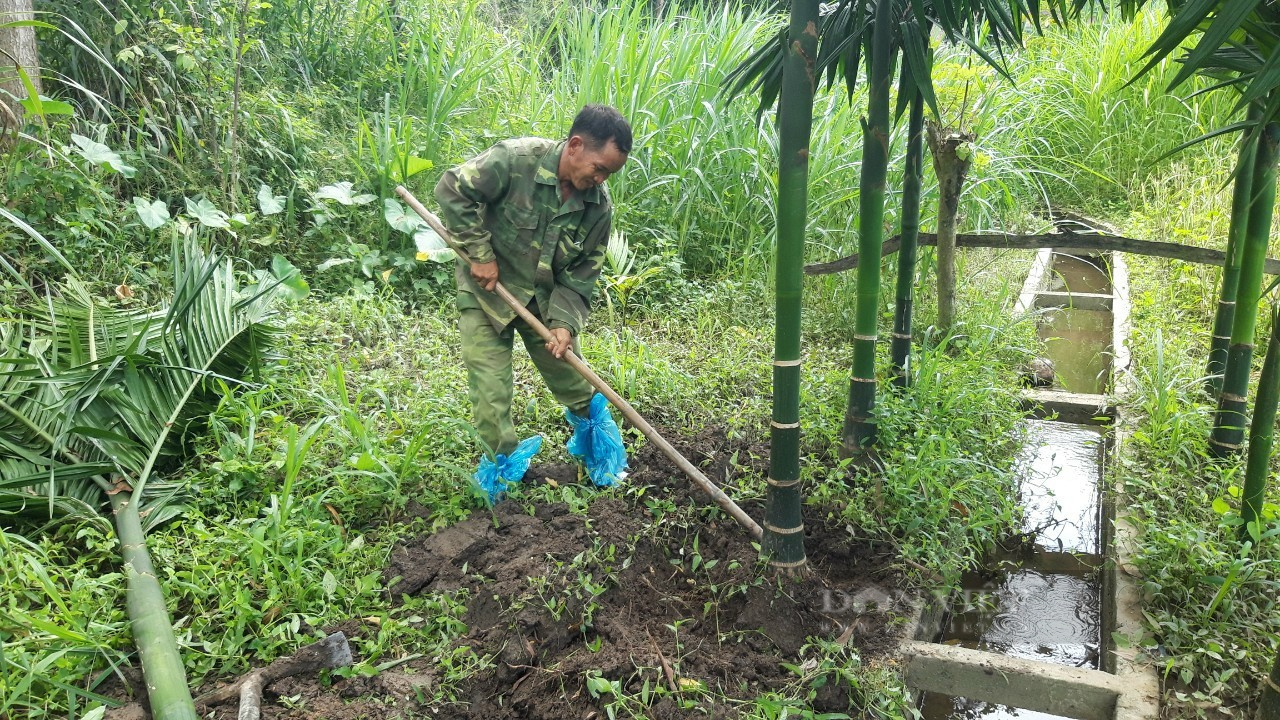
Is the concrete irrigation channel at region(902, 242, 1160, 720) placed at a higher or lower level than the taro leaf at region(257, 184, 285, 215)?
lower

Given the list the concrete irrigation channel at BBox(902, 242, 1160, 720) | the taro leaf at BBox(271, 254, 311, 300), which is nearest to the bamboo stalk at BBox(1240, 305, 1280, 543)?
the concrete irrigation channel at BBox(902, 242, 1160, 720)

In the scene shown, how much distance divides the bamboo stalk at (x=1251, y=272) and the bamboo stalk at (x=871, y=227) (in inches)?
50.2

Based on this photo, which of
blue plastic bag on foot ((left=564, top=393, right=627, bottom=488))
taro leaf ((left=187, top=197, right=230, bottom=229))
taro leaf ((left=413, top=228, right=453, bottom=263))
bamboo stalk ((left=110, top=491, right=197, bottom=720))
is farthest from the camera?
taro leaf ((left=413, top=228, right=453, bottom=263))

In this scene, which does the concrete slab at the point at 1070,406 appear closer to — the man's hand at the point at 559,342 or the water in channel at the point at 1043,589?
the water in channel at the point at 1043,589

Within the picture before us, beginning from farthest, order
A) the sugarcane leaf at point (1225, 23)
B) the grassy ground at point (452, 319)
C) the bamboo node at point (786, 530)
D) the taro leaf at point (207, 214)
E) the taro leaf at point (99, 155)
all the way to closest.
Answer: the taro leaf at point (207, 214), the taro leaf at point (99, 155), the bamboo node at point (786, 530), the grassy ground at point (452, 319), the sugarcane leaf at point (1225, 23)

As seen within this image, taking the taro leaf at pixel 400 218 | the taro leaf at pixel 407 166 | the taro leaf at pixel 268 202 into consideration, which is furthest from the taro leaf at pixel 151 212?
the taro leaf at pixel 407 166

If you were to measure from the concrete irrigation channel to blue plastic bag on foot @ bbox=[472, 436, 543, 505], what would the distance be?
1544 millimetres

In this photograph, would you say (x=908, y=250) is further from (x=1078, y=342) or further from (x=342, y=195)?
(x=342, y=195)

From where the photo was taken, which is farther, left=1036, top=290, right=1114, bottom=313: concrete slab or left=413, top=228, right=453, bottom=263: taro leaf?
left=1036, top=290, right=1114, bottom=313: concrete slab

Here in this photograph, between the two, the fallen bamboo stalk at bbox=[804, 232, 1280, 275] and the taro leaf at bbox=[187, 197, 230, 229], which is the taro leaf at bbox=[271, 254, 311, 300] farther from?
the fallen bamboo stalk at bbox=[804, 232, 1280, 275]

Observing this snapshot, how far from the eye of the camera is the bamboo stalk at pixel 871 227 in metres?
2.72

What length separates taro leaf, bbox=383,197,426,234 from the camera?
5.07 m

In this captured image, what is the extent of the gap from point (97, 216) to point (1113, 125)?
8.53 m


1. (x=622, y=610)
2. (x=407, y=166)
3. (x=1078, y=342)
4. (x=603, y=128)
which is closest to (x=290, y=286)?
(x=407, y=166)
